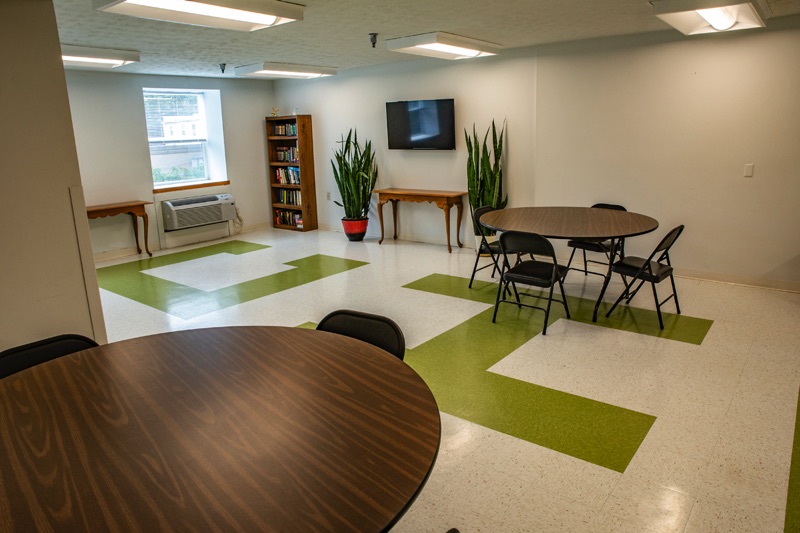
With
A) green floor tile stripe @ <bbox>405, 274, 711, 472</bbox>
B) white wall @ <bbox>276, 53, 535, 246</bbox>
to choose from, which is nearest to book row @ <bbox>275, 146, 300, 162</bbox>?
white wall @ <bbox>276, 53, 535, 246</bbox>

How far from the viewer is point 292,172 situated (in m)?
9.18

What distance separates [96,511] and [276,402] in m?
0.58

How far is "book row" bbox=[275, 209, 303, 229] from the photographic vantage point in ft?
30.3

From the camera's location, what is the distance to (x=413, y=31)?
496cm

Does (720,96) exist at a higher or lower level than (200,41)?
lower

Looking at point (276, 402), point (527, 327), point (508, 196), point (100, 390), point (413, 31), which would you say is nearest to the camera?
point (276, 402)

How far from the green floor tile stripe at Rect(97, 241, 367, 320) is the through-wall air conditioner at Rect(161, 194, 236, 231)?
627mm

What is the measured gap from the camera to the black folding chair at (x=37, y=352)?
218 centimetres

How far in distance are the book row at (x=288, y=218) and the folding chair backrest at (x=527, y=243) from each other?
17.5 ft

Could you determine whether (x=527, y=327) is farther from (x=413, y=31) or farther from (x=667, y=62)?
(x=667, y=62)

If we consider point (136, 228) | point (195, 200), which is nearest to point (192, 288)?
point (136, 228)

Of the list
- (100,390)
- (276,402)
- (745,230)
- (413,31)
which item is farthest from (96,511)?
(745,230)

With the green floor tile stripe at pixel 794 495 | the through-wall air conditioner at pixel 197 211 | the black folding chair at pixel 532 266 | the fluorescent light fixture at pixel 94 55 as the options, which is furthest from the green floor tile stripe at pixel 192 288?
the green floor tile stripe at pixel 794 495

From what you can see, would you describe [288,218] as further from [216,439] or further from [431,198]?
[216,439]
